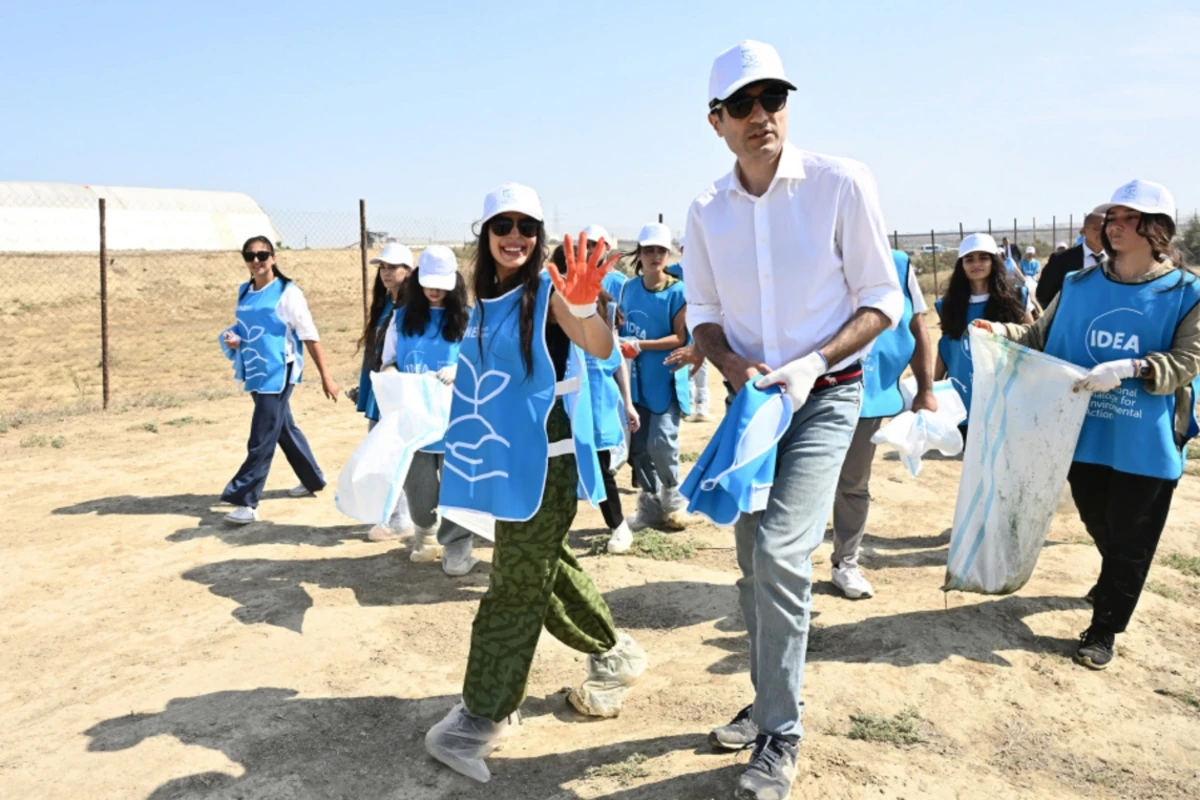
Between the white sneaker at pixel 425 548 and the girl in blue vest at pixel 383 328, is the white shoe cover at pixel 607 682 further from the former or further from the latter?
the girl in blue vest at pixel 383 328

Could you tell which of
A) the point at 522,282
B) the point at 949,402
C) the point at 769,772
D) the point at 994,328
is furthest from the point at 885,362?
the point at 769,772

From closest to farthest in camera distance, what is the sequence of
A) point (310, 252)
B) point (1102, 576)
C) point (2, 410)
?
point (1102, 576)
point (2, 410)
point (310, 252)

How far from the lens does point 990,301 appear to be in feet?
18.9

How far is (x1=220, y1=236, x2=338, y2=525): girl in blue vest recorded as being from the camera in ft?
21.4

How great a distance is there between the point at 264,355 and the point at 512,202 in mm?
3782

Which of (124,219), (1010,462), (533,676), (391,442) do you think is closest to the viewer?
(533,676)

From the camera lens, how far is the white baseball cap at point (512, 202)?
3.29 meters

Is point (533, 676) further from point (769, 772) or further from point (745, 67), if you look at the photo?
point (745, 67)

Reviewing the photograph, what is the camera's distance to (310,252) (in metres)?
38.5

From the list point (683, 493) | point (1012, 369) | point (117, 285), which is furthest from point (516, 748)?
point (117, 285)

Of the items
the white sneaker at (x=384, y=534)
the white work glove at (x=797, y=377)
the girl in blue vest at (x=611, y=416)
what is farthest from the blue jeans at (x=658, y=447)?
the white work glove at (x=797, y=377)

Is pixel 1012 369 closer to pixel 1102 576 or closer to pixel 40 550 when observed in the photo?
pixel 1102 576

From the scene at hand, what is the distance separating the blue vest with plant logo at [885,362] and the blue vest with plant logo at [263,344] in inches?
142

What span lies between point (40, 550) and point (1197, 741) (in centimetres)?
583
